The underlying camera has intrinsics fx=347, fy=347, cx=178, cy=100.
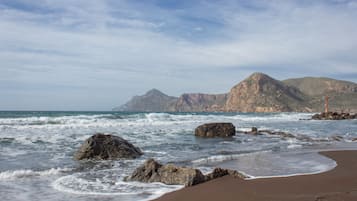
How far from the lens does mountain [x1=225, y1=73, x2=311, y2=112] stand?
466 feet

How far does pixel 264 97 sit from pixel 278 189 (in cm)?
15441

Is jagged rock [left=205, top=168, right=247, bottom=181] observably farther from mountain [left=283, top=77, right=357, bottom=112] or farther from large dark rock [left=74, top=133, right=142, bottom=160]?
mountain [left=283, top=77, right=357, bottom=112]

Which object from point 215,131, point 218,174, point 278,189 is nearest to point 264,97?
point 215,131

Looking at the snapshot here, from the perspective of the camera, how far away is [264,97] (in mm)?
156750

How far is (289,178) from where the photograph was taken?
26.1 ft

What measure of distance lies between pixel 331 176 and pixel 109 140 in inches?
300

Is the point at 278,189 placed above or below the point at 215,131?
below

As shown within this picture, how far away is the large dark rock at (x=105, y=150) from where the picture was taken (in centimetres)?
1193

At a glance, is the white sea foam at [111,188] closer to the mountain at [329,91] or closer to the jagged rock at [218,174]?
the jagged rock at [218,174]

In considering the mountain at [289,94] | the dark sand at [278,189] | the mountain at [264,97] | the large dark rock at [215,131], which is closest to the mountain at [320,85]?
the mountain at [289,94]

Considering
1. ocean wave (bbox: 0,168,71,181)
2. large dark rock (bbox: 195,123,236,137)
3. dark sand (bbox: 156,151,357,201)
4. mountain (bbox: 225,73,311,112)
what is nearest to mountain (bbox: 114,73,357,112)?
mountain (bbox: 225,73,311,112)

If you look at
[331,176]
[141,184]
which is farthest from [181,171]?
[331,176]

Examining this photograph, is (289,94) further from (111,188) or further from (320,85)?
(111,188)

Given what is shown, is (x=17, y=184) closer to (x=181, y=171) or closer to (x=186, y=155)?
(x=181, y=171)
